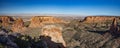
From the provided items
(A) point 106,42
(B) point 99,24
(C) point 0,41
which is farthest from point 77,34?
(C) point 0,41

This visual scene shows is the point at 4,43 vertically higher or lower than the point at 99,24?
higher

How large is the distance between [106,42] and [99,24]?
3077 inches

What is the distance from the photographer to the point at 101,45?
113688 mm

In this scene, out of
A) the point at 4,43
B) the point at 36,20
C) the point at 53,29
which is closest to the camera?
the point at 4,43

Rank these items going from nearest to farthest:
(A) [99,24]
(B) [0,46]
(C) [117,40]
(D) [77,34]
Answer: (B) [0,46] < (C) [117,40] < (D) [77,34] < (A) [99,24]

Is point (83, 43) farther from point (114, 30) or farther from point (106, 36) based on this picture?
point (114, 30)

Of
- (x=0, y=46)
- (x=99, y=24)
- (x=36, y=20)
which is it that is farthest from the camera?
(x=99, y=24)

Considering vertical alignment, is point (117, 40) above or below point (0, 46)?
below

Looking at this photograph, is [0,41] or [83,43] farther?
[83,43]

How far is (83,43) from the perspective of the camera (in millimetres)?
117188

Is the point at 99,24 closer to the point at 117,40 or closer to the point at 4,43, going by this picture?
the point at 117,40

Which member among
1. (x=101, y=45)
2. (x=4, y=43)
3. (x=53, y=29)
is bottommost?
(x=101, y=45)

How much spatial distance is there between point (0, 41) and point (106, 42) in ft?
341

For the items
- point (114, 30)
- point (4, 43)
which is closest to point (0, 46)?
point (4, 43)
